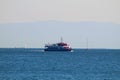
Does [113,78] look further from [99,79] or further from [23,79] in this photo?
[23,79]

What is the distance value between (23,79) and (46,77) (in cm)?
Answer: 559

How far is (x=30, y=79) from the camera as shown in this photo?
254ft

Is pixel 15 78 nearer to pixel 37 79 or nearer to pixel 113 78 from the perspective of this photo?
pixel 37 79

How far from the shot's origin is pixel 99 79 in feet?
260

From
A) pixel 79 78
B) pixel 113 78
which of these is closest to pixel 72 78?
pixel 79 78

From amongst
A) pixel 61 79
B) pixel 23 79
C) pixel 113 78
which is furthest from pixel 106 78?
pixel 23 79

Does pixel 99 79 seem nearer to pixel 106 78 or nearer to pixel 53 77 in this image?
pixel 106 78

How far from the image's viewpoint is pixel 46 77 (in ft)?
269

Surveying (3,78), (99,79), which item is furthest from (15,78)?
(99,79)

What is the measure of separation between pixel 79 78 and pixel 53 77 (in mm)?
4132

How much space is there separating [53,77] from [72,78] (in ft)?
11.0

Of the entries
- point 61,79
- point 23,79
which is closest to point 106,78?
point 61,79

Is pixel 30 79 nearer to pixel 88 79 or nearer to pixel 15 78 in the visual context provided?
pixel 15 78

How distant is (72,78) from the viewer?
80188 mm
